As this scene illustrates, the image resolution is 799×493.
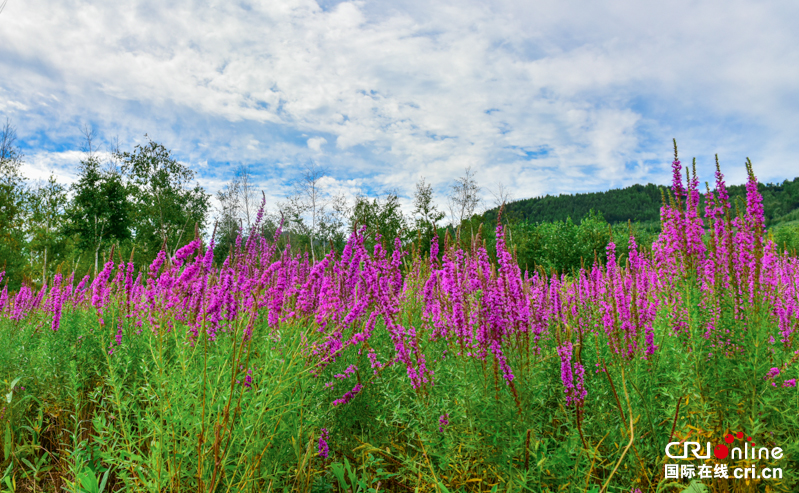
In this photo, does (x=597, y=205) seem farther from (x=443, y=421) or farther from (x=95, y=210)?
(x=443, y=421)

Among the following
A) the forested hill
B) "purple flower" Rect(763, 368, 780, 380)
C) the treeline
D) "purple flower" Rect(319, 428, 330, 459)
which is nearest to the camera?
"purple flower" Rect(763, 368, 780, 380)

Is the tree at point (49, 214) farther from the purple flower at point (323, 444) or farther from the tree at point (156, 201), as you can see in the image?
the purple flower at point (323, 444)

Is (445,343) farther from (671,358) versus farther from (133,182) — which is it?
(133,182)

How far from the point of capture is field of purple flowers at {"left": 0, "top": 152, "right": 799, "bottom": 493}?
196 centimetres

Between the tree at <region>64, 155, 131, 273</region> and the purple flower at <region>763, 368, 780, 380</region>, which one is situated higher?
the tree at <region>64, 155, 131, 273</region>

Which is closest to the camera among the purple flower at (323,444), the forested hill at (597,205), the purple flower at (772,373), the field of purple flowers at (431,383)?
the field of purple flowers at (431,383)

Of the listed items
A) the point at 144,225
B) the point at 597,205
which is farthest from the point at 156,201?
the point at 597,205

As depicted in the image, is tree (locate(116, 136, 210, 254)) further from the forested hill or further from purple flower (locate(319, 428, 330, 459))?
the forested hill

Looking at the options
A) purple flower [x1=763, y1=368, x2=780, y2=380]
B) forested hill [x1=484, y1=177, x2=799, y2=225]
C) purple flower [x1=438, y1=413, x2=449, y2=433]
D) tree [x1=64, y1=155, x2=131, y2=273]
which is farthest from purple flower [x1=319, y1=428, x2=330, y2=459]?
forested hill [x1=484, y1=177, x2=799, y2=225]

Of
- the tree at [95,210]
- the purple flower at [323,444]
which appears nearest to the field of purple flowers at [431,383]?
the purple flower at [323,444]

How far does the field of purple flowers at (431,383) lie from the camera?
1.96 meters

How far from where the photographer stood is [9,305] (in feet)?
29.4

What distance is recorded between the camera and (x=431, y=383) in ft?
8.79

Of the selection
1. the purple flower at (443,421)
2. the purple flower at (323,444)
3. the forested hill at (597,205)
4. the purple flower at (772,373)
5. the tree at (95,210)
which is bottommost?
the purple flower at (323,444)
